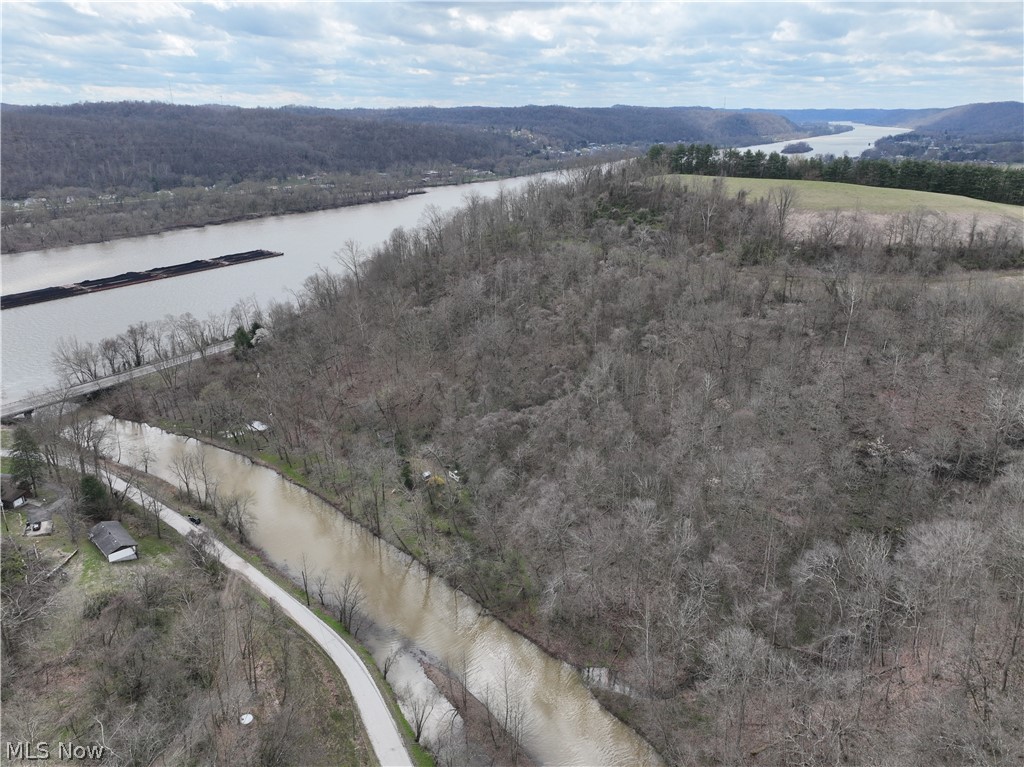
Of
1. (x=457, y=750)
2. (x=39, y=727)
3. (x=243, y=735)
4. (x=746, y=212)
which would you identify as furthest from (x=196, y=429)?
(x=746, y=212)

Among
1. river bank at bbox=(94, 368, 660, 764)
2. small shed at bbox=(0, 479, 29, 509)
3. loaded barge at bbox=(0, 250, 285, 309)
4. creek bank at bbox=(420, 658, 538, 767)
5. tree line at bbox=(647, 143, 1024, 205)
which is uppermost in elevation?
tree line at bbox=(647, 143, 1024, 205)

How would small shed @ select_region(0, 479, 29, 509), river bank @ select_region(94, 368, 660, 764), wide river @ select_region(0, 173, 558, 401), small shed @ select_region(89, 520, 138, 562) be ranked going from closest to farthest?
river bank @ select_region(94, 368, 660, 764), small shed @ select_region(89, 520, 138, 562), small shed @ select_region(0, 479, 29, 509), wide river @ select_region(0, 173, 558, 401)

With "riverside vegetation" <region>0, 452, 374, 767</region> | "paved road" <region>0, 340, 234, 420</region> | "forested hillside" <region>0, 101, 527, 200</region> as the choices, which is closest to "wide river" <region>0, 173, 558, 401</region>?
"paved road" <region>0, 340, 234, 420</region>

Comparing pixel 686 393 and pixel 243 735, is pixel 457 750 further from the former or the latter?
pixel 686 393

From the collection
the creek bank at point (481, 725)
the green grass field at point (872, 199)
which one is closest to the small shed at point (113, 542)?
the creek bank at point (481, 725)

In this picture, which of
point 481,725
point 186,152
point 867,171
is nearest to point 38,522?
point 481,725

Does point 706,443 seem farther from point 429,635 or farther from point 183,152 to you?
point 183,152

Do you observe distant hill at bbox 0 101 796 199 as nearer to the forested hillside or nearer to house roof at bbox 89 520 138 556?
the forested hillside
